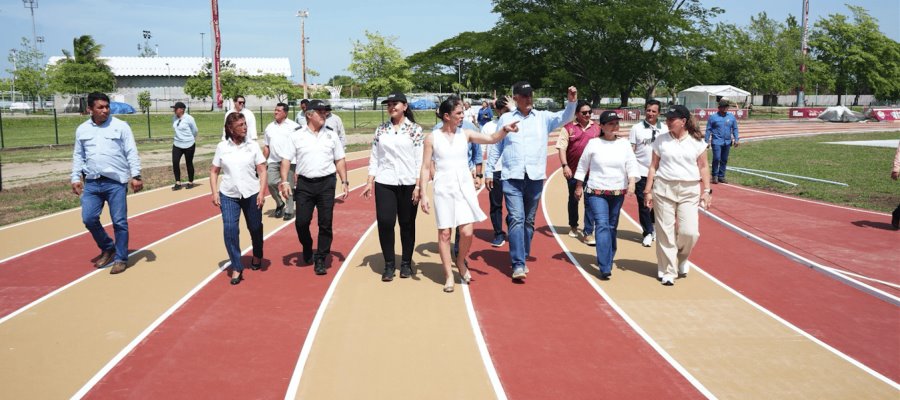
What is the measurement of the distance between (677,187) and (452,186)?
2.45 metres

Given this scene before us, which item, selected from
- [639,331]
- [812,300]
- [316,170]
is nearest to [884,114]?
[812,300]

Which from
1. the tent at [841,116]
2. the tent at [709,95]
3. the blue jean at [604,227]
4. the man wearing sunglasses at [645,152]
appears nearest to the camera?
the blue jean at [604,227]

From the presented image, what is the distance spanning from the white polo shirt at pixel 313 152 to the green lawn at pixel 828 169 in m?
9.57

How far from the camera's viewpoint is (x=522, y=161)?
6.76 metres

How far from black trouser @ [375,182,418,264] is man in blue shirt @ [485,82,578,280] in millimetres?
1062

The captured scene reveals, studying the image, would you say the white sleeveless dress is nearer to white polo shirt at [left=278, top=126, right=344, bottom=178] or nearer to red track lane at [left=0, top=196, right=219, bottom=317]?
white polo shirt at [left=278, top=126, right=344, bottom=178]

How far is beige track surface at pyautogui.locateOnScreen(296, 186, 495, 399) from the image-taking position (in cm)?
427

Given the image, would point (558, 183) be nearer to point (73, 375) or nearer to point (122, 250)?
point (122, 250)

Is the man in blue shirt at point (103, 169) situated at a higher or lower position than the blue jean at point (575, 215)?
higher

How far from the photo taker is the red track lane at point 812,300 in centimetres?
503

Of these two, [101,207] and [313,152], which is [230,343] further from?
[101,207]

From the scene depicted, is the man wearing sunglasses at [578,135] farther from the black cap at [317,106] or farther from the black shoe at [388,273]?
the black cap at [317,106]

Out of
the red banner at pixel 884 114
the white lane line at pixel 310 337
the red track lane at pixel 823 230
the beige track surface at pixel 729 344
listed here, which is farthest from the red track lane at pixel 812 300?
the red banner at pixel 884 114

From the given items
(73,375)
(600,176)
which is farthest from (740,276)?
(73,375)
